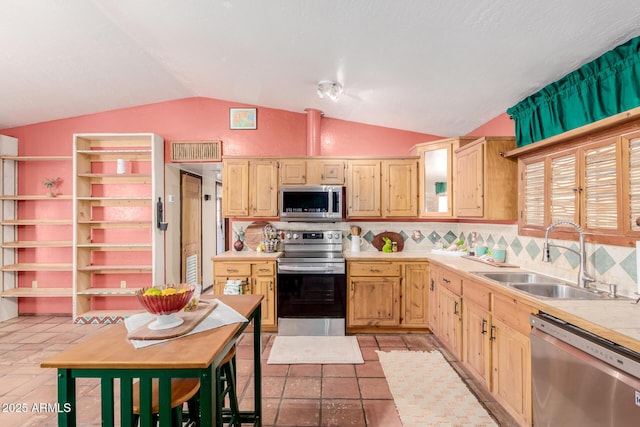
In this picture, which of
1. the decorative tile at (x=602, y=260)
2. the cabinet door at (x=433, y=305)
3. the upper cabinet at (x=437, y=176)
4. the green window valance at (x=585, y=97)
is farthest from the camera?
the upper cabinet at (x=437, y=176)

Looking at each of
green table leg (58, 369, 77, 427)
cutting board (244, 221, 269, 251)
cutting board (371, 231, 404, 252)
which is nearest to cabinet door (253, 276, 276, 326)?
cutting board (244, 221, 269, 251)

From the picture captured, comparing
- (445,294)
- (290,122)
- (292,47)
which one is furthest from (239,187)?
(445,294)

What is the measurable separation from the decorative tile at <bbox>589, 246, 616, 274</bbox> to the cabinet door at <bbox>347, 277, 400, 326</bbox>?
178cm

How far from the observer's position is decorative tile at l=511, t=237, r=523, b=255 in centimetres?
286

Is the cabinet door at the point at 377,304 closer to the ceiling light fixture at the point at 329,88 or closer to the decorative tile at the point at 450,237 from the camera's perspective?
the decorative tile at the point at 450,237

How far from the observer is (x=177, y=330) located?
1338 mm

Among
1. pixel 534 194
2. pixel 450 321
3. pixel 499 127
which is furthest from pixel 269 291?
pixel 499 127

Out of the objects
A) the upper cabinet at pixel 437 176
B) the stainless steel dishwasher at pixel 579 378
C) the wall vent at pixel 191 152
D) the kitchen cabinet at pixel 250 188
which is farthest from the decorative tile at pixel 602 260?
the wall vent at pixel 191 152

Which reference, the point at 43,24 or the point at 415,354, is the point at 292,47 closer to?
the point at 43,24

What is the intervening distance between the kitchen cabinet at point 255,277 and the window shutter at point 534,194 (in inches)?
100

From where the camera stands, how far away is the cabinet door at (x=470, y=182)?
9.34 feet

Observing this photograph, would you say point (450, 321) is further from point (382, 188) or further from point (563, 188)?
point (382, 188)

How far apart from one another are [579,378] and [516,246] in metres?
1.70

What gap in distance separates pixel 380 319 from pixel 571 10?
3000 mm
